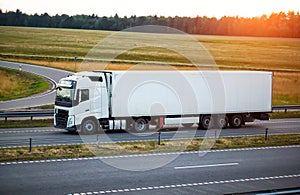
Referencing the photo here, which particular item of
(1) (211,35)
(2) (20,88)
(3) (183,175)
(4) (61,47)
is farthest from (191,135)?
(1) (211,35)

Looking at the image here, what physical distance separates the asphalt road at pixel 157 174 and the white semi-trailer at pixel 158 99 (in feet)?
22.6

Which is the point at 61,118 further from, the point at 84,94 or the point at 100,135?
the point at 100,135

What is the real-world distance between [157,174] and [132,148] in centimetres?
523

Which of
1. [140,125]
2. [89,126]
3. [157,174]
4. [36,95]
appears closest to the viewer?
[157,174]

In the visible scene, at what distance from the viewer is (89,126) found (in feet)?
95.7

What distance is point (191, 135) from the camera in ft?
97.1

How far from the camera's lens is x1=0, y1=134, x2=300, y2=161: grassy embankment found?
73.5ft

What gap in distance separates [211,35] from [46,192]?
90.2m

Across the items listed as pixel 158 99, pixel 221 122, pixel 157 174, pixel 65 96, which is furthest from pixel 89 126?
pixel 157 174

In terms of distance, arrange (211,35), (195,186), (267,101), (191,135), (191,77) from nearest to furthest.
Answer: (195,186), (191,135), (191,77), (267,101), (211,35)

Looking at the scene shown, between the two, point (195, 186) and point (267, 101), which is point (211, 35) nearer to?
point (267, 101)

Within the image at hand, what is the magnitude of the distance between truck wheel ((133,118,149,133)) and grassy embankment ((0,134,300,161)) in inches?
143

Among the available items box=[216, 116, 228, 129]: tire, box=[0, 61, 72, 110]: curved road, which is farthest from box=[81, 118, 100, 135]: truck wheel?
box=[0, 61, 72, 110]: curved road

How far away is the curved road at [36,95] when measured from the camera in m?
40.7
